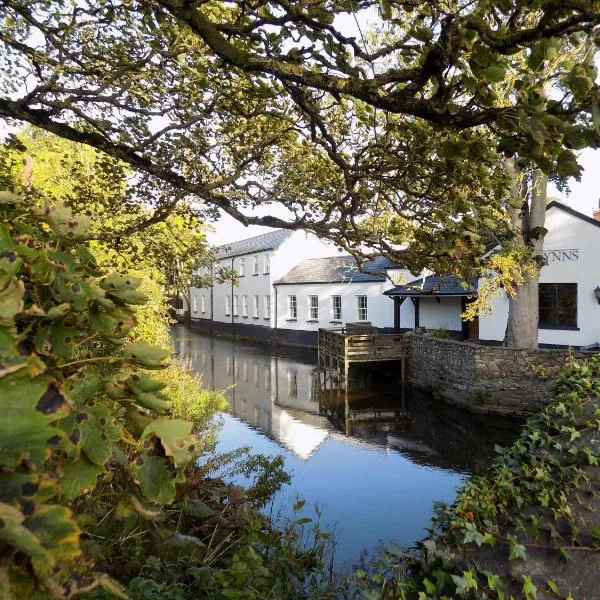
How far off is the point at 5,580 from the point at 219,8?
17.7 ft

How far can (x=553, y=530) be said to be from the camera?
3557mm

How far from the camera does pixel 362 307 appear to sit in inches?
1169

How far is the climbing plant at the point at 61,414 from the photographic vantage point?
63cm

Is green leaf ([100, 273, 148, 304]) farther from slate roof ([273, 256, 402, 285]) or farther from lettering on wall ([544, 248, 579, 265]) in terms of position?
slate roof ([273, 256, 402, 285])

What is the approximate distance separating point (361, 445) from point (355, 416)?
3.41 m

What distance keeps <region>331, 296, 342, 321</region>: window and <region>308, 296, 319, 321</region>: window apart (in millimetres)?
1464

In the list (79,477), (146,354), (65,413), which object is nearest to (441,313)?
(146,354)

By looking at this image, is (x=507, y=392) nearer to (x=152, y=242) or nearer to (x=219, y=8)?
(x=152, y=242)

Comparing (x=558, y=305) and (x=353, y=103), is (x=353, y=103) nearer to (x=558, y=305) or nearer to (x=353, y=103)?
(x=353, y=103)

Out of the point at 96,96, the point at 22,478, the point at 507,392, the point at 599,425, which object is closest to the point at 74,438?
the point at 22,478

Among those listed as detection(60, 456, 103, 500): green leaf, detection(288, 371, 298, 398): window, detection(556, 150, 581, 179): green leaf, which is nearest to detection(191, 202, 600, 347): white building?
detection(556, 150, 581, 179): green leaf

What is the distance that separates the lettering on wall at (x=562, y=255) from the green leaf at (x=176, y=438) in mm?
19896

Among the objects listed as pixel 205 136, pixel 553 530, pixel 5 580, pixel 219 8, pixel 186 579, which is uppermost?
pixel 219 8

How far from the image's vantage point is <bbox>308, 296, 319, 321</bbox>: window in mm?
32906
